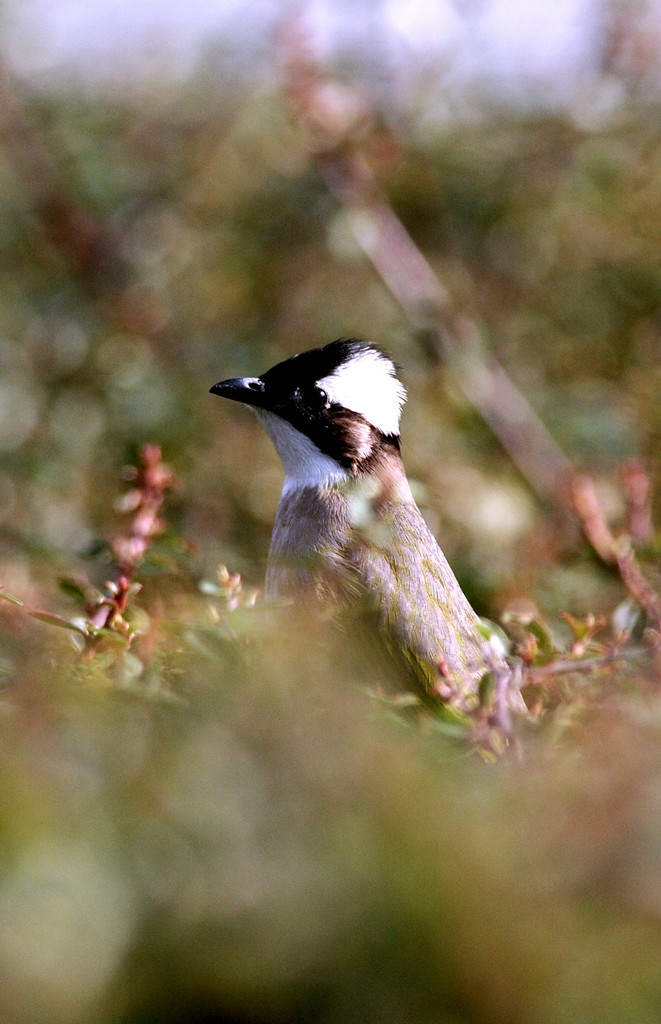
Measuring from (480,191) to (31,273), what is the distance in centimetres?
182

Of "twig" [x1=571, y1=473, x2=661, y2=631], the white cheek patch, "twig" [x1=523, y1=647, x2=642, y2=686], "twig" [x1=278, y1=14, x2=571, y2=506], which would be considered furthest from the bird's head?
"twig" [x1=523, y1=647, x2=642, y2=686]

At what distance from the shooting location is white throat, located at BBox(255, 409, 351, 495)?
12.7 ft

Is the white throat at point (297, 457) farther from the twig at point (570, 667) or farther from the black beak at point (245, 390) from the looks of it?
the twig at point (570, 667)

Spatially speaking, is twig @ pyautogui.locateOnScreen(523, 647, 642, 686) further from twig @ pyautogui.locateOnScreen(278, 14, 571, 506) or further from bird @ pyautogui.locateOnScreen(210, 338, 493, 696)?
twig @ pyautogui.locateOnScreen(278, 14, 571, 506)

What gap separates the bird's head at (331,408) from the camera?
386cm

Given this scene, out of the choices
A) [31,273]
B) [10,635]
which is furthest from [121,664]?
[31,273]

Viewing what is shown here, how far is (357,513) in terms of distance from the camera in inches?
99.3

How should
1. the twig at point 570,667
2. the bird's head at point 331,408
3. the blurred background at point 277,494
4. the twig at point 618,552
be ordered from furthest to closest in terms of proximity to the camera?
the bird's head at point 331,408 < the twig at point 618,552 < the twig at point 570,667 < the blurred background at point 277,494

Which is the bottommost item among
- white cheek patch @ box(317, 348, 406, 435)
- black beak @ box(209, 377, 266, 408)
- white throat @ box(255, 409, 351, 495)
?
white throat @ box(255, 409, 351, 495)

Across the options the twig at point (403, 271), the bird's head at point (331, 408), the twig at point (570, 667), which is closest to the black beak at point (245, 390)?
the bird's head at point (331, 408)

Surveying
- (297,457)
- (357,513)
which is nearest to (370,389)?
(297,457)

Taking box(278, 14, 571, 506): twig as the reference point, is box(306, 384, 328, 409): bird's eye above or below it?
below

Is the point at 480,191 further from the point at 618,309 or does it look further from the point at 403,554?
the point at 403,554

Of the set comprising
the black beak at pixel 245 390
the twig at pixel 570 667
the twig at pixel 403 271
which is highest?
the twig at pixel 403 271
